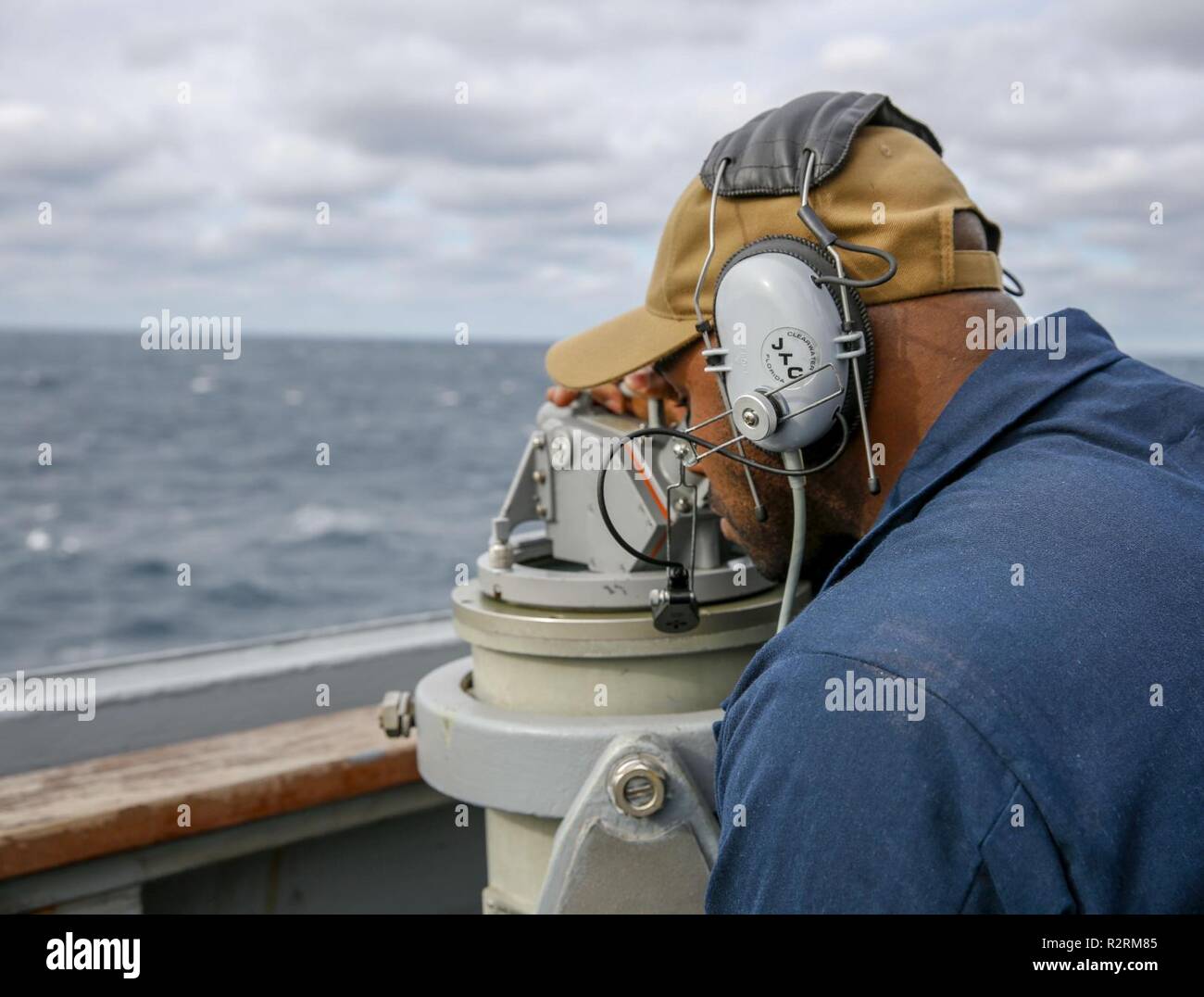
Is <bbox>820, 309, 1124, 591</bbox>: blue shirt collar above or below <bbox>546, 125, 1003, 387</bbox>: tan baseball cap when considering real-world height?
below

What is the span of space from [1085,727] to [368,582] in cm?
2177

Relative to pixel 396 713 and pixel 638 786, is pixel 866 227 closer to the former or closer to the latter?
pixel 638 786

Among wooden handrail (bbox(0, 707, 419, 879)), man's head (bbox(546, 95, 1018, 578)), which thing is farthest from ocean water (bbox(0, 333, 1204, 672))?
man's head (bbox(546, 95, 1018, 578))

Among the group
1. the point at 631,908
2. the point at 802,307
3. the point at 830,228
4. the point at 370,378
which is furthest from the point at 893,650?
the point at 370,378

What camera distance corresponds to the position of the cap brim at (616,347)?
1625 millimetres

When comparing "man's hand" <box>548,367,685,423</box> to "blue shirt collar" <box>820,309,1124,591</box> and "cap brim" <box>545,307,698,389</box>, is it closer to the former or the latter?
"cap brim" <box>545,307,698,389</box>

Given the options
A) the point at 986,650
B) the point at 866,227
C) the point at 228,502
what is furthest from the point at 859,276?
the point at 228,502

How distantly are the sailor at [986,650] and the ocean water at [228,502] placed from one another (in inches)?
213

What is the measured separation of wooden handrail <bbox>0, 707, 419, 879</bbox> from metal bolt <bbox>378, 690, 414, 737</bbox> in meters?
0.39

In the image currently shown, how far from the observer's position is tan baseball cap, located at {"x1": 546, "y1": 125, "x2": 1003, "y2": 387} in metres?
1.38

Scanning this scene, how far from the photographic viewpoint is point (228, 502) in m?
29.3

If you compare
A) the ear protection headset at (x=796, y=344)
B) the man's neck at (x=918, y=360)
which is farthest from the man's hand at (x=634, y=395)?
the man's neck at (x=918, y=360)

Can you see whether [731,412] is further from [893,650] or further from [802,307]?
[893,650]

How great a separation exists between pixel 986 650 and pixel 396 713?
1026 millimetres
